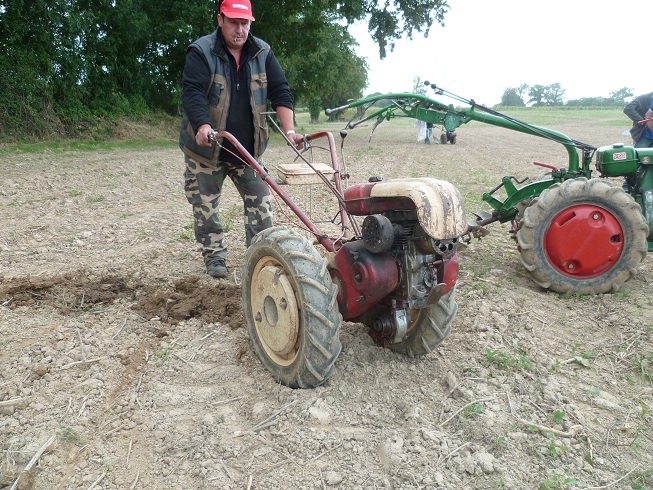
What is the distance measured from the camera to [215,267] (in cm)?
488

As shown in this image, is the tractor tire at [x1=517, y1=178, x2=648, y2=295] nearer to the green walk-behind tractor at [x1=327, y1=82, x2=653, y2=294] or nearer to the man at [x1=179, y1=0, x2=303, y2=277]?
the green walk-behind tractor at [x1=327, y1=82, x2=653, y2=294]

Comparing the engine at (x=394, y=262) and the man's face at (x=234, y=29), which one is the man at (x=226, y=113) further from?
the engine at (x=394, y=262)

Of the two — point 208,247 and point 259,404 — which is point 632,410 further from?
point 208,247

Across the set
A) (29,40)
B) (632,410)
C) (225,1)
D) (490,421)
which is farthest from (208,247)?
(29,40)

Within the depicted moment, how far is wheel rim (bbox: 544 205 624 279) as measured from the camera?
4.52m

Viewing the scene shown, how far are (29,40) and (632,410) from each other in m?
16.7

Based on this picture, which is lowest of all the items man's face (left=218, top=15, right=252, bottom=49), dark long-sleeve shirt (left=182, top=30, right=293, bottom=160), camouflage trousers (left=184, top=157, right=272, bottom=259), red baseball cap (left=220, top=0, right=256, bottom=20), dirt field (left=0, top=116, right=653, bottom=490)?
dirt field (left=0, top=116, right=653, bottom=490)

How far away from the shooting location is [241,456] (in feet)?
8.61

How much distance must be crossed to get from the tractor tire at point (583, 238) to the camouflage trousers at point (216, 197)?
218cm

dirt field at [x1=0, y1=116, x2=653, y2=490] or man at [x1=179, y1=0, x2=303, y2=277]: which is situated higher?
man at [x1=179, y1=0, x2=303, y2=277]

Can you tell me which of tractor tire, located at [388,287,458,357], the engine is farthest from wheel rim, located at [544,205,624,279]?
the engine

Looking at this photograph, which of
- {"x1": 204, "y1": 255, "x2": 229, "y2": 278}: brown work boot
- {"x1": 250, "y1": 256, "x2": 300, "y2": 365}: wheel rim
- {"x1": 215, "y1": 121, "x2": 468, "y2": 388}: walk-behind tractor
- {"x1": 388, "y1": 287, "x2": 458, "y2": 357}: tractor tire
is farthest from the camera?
{"x1": 204, "y1": 255, "x2": 229, "y2": 278}: brown work boot

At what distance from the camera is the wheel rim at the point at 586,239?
452 cm

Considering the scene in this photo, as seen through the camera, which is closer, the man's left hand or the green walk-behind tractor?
the man's left hand
